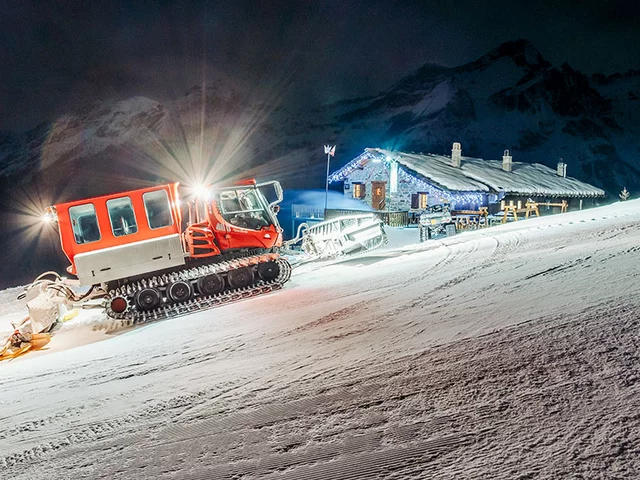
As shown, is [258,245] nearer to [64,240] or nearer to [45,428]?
[64,240]

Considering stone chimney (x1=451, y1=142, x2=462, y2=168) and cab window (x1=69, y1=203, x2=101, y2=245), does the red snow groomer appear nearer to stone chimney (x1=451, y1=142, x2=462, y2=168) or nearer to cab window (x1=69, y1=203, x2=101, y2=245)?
cab window (x1=69, y1=203, x2=101, y2=245)

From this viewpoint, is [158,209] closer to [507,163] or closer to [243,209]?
[243,209]

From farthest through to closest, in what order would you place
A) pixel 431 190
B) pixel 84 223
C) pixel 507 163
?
1. pixel 507 163
2. pixel 431 190
3. pixel 84 223

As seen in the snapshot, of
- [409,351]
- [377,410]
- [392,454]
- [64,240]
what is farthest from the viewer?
[64,240]

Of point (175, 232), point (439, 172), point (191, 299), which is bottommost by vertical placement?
point (191, 299)

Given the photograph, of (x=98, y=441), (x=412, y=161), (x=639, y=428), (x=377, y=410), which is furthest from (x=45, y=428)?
(x=412, y=161)

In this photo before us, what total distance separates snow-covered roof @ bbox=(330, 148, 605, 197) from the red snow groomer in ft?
62.1

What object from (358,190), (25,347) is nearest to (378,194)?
(358,190)

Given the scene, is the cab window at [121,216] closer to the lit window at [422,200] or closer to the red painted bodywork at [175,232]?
the red painted bodywork at [175,232]

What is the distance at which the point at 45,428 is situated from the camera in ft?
13.5

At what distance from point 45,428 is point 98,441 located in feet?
2.88

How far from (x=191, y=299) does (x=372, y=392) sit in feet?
22.9

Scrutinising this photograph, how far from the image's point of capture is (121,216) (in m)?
9.60

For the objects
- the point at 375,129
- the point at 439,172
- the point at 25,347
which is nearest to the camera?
the point at 25,347
